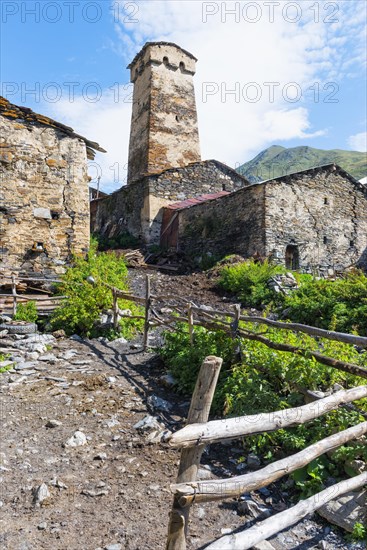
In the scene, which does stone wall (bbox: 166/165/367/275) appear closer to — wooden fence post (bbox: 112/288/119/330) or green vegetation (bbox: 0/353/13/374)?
wooden fence post (bbox: 112/288/119/330)

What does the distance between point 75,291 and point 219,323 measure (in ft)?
15.9

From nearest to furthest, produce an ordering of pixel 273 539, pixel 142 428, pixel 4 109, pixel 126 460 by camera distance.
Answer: pixel 273 539, pixel 126 460, pixel 142 428, pixel 4 109

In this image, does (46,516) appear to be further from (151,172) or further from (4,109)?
(151,172)

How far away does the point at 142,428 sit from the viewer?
438 cm

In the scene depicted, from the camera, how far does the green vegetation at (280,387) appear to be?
130 inches

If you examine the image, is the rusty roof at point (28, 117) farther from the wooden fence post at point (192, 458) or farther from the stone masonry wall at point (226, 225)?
the wooden fence post at point (192, 458)

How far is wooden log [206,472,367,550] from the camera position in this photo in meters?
1.94

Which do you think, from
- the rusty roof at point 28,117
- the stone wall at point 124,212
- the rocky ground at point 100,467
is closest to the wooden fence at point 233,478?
the rocky ground at point 100,467

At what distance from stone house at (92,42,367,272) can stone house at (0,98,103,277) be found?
6011 mm

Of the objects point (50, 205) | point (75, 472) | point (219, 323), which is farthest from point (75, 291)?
point (75, 472)

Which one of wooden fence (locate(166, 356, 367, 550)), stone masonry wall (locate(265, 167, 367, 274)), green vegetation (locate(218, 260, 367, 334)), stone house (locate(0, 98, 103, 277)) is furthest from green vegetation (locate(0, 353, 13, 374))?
stone masonry wall (locate(265, 167, 367, 274))

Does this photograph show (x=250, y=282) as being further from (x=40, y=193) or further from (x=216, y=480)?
(x=216, y=480)

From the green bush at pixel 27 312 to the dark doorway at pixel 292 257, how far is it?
358 inches

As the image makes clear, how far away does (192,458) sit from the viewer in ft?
6.44
